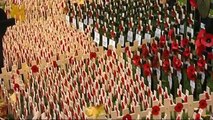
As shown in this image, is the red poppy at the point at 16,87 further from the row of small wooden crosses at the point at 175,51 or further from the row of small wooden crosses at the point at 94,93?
the row of small wooden crosses at the point at 175,51

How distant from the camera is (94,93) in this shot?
303 inches

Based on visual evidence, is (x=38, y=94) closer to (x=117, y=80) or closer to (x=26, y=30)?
(x=117, y=80)

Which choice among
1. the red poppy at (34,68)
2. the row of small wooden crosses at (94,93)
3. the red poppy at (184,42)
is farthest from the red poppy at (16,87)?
the red poppy at (184,42)

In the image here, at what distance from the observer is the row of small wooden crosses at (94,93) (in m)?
6.90

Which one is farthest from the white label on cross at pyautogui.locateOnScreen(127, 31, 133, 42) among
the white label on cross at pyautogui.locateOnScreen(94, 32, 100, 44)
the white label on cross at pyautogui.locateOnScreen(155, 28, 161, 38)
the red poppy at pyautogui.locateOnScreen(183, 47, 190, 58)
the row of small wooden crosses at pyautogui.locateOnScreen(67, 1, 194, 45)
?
the red poppy at pyautogui.locateOnScreen(183, 47, 190, 58)

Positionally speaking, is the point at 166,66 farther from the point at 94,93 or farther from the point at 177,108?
the point at 177,108

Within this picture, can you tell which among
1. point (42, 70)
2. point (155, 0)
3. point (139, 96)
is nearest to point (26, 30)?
point (42, 70)

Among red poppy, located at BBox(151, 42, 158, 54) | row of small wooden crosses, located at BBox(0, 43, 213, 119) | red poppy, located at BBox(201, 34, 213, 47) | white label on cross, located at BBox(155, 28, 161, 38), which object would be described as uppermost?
white label on cross, located at BBox(155, 28, 161, 38)

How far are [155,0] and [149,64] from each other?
4.35m

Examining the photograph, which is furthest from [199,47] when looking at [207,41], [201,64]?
[201,64]

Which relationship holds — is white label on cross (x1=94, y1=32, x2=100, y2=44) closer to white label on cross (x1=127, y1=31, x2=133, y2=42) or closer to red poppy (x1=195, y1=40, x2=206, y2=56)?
white label on cross (x1=127, y1=31, x2=133, y2=42)

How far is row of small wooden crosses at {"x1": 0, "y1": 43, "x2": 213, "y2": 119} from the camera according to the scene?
6.90 m

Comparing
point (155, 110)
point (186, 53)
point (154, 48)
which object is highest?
point (154, 48)

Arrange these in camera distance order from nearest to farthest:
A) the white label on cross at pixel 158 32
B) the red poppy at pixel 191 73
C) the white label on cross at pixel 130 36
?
1. the red poppy at pixel 191 73
2. the white label on cross at pixel 158 32
3. the white label on cross at pixel 130 36
